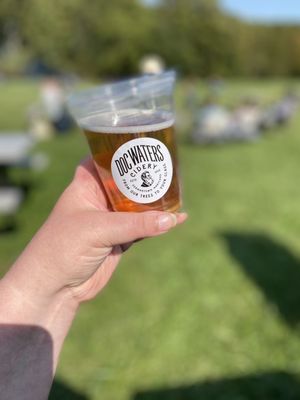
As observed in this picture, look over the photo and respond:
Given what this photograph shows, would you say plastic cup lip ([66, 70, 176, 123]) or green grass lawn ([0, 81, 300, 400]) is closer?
plastic cup lip ([66, 70, 176, 123])

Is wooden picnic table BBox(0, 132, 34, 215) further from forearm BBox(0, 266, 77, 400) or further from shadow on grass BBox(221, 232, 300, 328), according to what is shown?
forearm BBox(0, 266, 77, 400)

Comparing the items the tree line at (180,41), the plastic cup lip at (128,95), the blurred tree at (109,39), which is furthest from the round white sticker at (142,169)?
the blurred tree at (109,39)

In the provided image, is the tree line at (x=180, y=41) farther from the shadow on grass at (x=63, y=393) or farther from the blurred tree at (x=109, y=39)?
the shadow on grass at (x=63, y=393)

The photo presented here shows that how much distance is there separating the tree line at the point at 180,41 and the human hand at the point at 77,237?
36.6m

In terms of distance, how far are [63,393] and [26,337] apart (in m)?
1.84

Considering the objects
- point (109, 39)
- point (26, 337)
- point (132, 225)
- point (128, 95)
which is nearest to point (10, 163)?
point (128, 95)

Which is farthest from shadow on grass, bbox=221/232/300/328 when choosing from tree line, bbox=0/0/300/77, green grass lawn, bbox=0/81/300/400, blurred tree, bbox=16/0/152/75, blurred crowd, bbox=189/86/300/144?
blurred tree, bbox=16/0/152/75

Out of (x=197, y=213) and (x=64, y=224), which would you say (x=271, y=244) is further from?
(x=64, y=224)

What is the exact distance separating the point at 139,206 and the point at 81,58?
4390 cm

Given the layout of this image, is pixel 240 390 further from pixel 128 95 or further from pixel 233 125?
pixel 233 125

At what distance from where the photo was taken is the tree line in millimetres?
38000

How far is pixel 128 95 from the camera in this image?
64.4 inches

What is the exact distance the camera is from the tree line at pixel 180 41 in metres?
38.0

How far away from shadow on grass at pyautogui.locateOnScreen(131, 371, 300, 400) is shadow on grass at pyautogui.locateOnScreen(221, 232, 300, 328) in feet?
1.87
